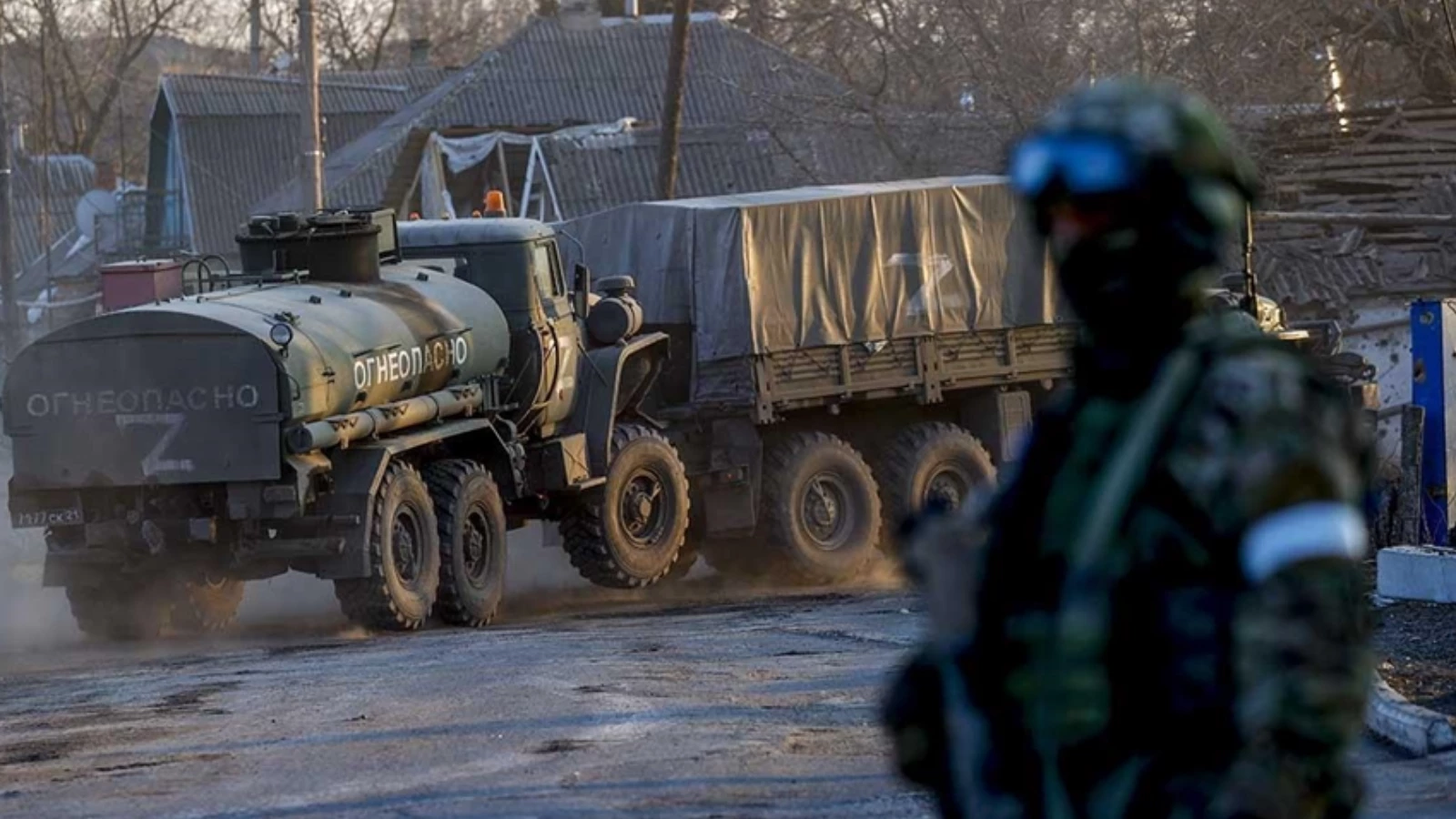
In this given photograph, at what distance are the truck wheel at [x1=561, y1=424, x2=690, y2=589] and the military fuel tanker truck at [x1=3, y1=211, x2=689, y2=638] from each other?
73mm

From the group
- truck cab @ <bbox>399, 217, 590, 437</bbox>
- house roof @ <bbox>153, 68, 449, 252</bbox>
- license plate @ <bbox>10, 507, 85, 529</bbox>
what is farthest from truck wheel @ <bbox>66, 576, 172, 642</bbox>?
house roof @ <bbox>153, 68, 449, 252</bbox>

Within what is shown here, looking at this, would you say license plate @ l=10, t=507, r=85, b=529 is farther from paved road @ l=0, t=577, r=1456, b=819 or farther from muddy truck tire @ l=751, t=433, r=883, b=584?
muddy truck tire @ l=751, t=433, r=883, b=584

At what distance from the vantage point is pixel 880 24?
127 ft

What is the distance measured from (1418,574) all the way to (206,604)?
804 cm

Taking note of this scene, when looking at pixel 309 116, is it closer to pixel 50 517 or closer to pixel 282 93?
pixel 50 517

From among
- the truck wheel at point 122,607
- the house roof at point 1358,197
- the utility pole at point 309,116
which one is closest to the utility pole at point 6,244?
the utility pole at point 309,116

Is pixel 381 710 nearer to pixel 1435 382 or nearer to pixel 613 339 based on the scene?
pixel 613 339

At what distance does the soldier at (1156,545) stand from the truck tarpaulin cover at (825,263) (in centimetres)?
1622

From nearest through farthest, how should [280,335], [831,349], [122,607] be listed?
[280,335], [122,607], [831,349]

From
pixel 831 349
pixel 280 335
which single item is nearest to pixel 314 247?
pixel 280 335

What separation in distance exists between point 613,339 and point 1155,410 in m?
16.1

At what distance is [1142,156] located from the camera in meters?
2.99

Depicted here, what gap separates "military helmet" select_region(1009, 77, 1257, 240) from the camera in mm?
2992

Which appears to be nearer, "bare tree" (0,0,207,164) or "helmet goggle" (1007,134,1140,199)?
"helmet goggle" (1007,134,1140,199)
